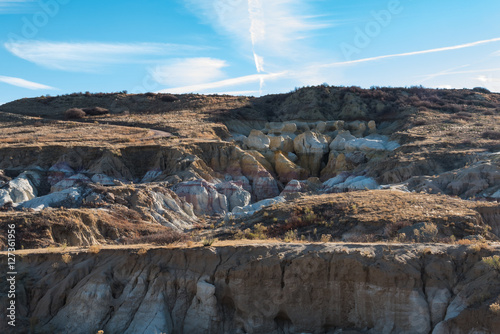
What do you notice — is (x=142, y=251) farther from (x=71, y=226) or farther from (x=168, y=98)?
(x=168, y=98)

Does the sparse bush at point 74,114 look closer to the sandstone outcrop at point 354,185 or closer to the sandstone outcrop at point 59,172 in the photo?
the sandstone outcrop at point 59,172

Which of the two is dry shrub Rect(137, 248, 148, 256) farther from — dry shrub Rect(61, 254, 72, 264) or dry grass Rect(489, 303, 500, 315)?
dry grass Rect(489, 303, 500, 315)

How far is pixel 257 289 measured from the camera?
15969 millimetres

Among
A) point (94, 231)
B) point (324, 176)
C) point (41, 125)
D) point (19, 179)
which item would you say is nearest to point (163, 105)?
point (41, 125)

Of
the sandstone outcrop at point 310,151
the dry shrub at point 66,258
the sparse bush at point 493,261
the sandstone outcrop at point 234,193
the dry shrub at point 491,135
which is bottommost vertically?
the sandstone outcrop at point 234,193

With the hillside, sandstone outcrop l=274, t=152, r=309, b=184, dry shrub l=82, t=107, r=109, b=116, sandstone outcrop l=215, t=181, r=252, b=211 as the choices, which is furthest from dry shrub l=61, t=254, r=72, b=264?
dry shrub l=82, t=107, r=109, b=116

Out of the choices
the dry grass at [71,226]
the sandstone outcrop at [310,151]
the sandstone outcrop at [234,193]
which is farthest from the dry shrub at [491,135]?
the dry grass at [71,226]

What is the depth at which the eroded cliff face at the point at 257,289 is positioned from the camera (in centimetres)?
1428

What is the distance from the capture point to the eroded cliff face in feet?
46.9

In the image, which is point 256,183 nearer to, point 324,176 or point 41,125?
point 324,176

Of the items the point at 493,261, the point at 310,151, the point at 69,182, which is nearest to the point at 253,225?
the point at 493,261

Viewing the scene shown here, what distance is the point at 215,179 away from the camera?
46750mm

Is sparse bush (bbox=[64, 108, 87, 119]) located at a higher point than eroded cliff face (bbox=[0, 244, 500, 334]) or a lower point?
higher

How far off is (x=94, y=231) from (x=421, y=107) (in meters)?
55.1
